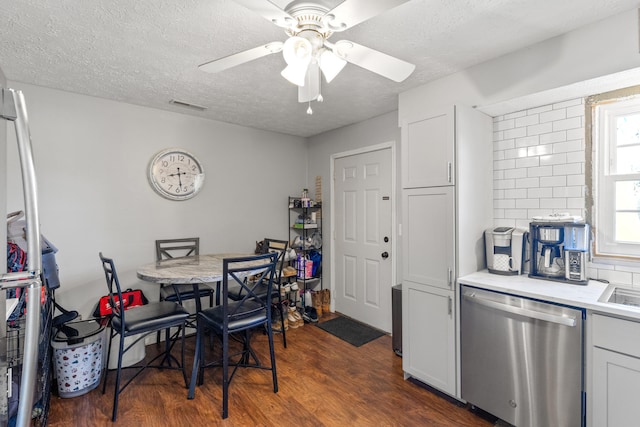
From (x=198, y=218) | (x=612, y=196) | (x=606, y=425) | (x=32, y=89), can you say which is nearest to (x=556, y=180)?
(x=612, y=196)

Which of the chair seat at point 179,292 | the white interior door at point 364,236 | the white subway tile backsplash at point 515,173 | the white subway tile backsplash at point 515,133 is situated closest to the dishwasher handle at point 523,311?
the white subway tile backsplash at point 515,173

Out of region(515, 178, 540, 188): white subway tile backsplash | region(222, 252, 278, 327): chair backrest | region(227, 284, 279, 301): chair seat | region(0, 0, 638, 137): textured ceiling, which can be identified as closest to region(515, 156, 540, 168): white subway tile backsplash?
region(515, 178, 540, 188): white subway tile backsplash

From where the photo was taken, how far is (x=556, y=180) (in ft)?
7.14

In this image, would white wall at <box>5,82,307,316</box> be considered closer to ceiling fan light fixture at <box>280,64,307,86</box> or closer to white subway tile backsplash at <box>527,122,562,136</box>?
ceiling fan light fixture at <box>280,64,307,86</box>

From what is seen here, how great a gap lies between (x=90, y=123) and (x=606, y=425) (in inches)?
160

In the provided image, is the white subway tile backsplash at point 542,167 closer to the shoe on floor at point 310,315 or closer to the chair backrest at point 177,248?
the shoe on floor at point 310,315

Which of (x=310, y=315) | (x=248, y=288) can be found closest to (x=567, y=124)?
(x=248, y=288)

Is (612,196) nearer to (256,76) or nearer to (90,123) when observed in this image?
(256,76)

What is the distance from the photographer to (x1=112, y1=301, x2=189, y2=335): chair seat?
2096 mm

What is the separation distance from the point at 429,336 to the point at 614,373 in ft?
3.26

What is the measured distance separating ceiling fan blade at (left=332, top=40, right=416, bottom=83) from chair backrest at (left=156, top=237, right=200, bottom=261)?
2528 millimetres

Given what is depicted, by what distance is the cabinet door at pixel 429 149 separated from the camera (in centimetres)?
213

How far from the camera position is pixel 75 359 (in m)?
2.22

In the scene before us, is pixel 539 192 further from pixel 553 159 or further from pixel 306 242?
pixel 306 242
